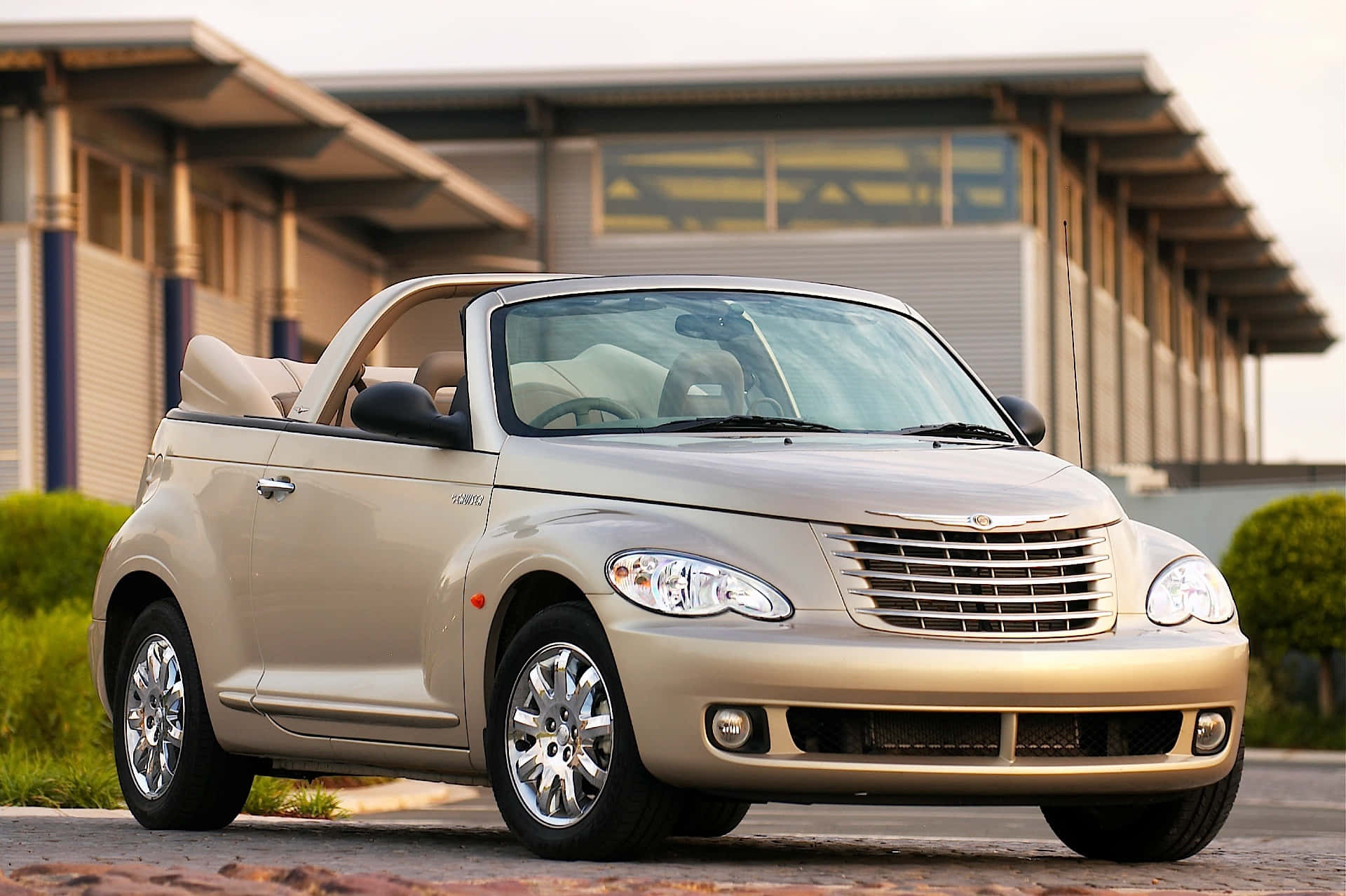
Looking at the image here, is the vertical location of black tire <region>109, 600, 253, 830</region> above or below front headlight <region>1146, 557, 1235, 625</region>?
below

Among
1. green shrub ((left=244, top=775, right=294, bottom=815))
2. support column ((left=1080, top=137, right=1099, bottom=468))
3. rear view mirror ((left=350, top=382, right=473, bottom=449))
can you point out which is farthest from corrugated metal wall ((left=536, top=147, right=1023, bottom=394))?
rear view mirror ((left=350, top=382, right=473, bottom=449))

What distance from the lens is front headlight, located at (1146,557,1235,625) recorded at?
24.4 ft

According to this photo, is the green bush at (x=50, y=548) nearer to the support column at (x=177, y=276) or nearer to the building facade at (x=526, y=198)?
the building facade at (x=526, y=198)

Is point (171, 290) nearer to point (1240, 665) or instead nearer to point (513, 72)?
point (513, 72)

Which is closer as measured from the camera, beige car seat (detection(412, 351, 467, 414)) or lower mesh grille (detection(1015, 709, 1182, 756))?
lower mesh grille (detection(1015, 709, 1182, 756))

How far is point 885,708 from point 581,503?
1.15 metres

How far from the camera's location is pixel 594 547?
7.02m

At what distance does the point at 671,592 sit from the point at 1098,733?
1382mm

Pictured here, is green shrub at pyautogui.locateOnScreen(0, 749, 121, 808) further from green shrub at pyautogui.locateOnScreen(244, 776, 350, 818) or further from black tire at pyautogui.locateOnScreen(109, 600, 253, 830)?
black tire at pyautogui.locateOnScreen(109, 600, 253, 830)

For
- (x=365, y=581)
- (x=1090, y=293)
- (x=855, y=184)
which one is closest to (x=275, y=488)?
(x=365, y=581)

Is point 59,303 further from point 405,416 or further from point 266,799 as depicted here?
point 405,416

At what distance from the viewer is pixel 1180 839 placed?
7934 mm

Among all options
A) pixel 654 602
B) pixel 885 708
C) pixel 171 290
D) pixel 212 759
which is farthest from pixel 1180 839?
pixel 171 290

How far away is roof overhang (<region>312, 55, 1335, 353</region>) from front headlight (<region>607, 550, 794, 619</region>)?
28.3 m
